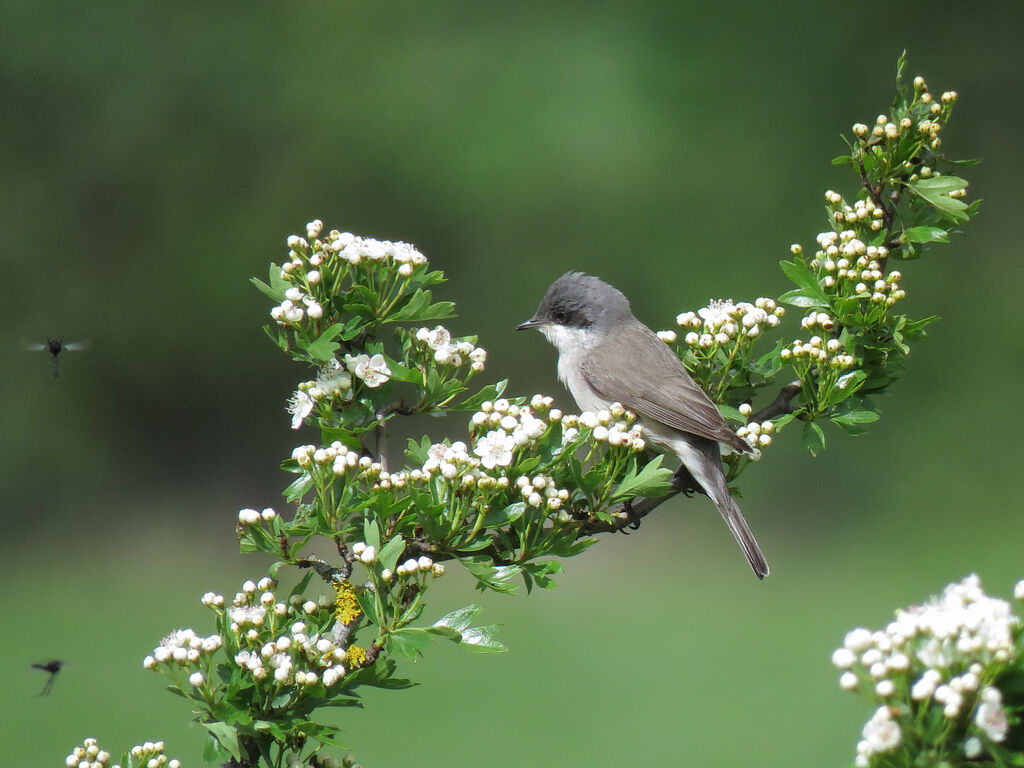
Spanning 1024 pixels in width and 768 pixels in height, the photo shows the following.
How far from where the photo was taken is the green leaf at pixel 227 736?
1.82m

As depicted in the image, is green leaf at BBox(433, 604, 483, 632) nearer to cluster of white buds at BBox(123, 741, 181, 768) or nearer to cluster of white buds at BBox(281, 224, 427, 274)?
cluster of white buds at BBox(123, 741, 181, 768)

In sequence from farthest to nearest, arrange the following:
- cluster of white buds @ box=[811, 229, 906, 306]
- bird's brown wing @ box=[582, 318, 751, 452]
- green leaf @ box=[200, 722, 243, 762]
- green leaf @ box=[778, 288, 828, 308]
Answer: bird's brown wing @ box=[582, 318, 751, 452]
green leaf @ box=[778, 288, 828, 308]
cluster of white buds @ box=[811, 229, 906, 306]
green leaf @ box=[200, 722, 243, 762]

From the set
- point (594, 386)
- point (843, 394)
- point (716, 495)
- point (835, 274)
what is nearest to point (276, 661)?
point (843, 394)

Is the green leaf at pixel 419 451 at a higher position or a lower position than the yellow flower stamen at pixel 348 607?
higher

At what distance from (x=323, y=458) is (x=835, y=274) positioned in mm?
1329

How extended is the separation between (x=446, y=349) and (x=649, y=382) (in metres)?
1.57

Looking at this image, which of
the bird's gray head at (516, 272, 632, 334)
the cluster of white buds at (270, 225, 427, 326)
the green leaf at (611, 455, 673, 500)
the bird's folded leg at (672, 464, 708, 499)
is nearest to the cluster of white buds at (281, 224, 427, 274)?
the cluster of white buds at (270, 225, 427, 326)

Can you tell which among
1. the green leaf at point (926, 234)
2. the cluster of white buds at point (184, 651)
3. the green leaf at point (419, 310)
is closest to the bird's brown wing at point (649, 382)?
the green leaf at point (926, 234)

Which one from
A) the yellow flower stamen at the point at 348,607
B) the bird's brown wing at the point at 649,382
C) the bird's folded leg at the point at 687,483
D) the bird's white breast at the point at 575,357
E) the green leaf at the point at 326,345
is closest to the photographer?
the yellow flower stamen at the point at 348,607

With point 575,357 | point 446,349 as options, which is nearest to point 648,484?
point 446,349

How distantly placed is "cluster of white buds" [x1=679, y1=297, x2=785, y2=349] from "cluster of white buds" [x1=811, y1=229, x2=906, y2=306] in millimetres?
156

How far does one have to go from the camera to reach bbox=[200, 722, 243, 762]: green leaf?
182cm

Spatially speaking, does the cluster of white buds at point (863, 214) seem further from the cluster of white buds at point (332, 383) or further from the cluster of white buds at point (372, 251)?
the cluster of white buds at point (332, 383)

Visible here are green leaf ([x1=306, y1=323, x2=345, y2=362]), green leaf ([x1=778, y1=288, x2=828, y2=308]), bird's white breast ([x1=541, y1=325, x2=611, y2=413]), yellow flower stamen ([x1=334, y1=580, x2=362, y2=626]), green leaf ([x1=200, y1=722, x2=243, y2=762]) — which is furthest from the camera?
bird's white breast ([x1=541, y1=325, x2=611, y2=413])
